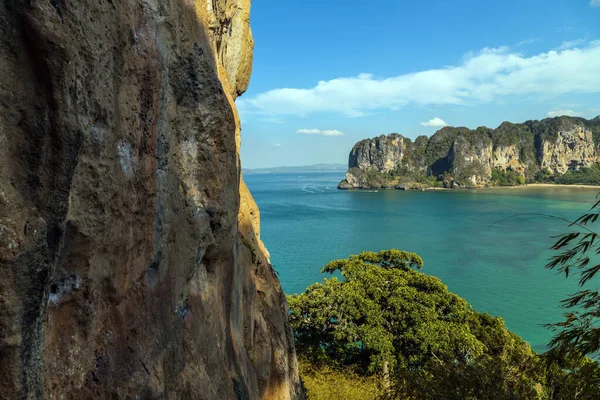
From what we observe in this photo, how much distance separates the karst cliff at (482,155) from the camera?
14262 cm

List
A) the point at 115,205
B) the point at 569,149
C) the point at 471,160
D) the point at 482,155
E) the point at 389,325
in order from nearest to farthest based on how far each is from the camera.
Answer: the point at 115,205, the point at 389,325, the point at 471,160, the point at 482,155, the point at 569,149

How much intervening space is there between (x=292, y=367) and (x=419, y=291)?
10169 mm

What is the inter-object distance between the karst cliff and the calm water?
60.6 m

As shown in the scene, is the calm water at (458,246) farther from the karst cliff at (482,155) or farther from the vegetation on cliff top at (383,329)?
the karst cliff at (482,155)

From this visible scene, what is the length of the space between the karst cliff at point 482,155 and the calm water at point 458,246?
60.6m

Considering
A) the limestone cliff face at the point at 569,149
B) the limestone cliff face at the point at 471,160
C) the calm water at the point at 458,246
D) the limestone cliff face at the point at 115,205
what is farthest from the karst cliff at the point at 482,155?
the limestone cliff face at the point at 115,205

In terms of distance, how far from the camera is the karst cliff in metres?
143

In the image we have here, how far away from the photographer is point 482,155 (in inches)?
5679

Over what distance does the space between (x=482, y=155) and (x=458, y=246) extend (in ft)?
361

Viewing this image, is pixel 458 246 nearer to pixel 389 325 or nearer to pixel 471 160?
pixel 389 325

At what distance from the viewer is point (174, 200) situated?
4852mm

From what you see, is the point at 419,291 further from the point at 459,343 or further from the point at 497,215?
the point at 497,215

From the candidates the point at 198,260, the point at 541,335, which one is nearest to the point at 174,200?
the point at 198,260

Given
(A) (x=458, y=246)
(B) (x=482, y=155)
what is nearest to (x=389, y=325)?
(A) (x=458, y=246)
